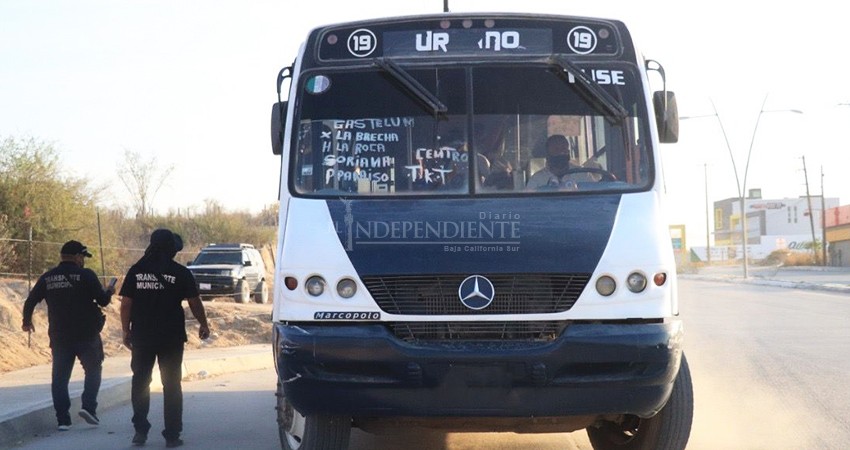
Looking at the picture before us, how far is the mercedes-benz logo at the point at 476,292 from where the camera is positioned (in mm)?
6082

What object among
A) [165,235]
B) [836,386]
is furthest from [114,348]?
[836,386]

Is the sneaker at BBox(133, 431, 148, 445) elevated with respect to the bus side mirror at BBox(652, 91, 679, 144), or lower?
lower

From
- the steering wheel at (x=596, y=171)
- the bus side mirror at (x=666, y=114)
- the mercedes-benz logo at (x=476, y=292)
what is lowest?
the mercedes-benz logo at (x=476, y=292)

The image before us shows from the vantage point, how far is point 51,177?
25875 mm

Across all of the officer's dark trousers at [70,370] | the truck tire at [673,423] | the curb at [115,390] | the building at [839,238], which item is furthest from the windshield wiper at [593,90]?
the building at [839,238]

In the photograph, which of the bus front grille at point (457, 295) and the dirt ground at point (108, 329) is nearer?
the bus front grille at point (457, 295)

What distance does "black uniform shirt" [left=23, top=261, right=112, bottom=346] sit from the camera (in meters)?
9.91

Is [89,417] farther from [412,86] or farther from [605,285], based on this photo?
[605,285]

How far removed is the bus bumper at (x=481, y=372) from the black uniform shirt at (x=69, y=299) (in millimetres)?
4406

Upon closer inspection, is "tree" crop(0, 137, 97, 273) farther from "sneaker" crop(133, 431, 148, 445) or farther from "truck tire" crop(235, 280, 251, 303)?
"sneaker" crop(133, 431, 148, 445)

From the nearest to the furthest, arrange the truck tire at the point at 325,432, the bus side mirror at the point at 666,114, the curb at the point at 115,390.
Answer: the truck tire at the point at 325,432, the bus side mirror at the point at 666,114, the curb at the point at 115,390

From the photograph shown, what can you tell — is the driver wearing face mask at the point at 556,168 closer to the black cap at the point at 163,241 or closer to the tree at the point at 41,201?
the black cap at the point at 163,241

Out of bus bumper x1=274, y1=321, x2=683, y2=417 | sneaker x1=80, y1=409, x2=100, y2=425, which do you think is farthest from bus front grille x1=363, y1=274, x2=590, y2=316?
sneaker x1=80, y1=409, x2=100, y2=425

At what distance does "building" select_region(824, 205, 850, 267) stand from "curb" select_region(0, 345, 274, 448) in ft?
275
